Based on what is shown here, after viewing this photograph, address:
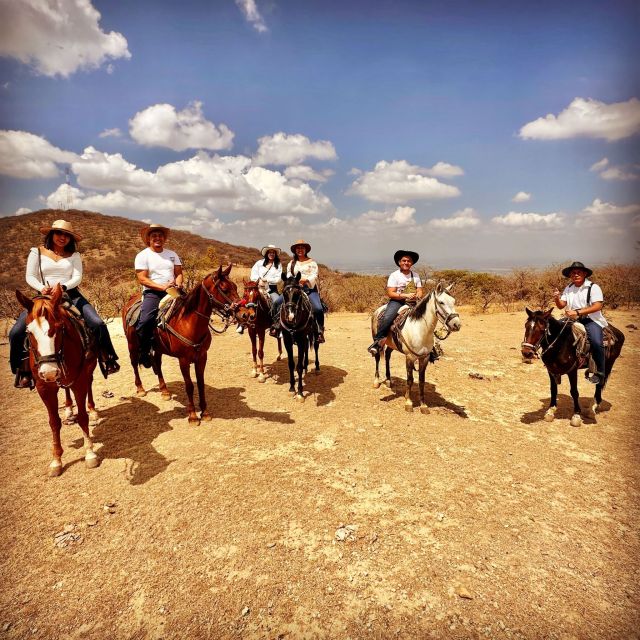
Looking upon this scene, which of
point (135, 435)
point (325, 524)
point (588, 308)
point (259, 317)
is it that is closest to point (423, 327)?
point (588, 308)

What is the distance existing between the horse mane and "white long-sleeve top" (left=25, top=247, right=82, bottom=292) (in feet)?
17.6

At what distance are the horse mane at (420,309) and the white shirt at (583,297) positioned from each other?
2.45 meters

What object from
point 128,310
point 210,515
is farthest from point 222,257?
point 210,515

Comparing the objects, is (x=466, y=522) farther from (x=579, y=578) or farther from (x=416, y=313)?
(x=416, y=313)

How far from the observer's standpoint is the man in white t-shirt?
229 inches

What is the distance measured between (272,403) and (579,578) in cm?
509

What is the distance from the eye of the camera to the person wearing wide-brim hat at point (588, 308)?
5586 mm

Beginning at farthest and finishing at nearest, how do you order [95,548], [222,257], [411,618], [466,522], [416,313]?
[222,257] < [416,313] < [466,522] < [95,548] < [411,618]

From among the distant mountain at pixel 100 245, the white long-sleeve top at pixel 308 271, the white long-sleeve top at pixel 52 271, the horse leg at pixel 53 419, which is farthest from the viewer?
the distant mountain at pixel 100 245

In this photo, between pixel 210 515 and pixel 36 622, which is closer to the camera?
pixel 36 622

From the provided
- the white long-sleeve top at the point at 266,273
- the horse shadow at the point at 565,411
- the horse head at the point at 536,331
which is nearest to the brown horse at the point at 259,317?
the white long-sleeve top at the point at 266,273

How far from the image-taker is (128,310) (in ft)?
21.5

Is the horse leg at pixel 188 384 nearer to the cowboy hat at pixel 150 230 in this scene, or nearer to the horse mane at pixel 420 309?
the cowboy hat at pixel 150 230

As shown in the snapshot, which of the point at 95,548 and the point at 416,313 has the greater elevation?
the point at 416,313
